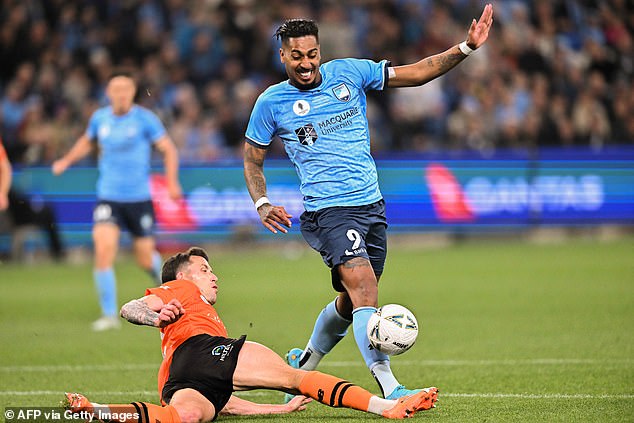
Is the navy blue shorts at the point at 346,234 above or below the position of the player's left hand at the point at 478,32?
below

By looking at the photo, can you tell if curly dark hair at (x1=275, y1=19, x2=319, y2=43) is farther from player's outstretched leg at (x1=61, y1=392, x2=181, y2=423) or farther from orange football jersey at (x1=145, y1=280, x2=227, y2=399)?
player's outstretched leg at (x1=61, y1=392, x2=181, y2=423)

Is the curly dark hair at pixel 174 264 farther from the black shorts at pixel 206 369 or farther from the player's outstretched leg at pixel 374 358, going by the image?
the player's outstretched leg at pixel 374 358

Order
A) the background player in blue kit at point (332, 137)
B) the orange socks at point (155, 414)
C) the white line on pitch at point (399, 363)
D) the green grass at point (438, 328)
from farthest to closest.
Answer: the white line on pitch at point (399, 363) < the green grass at point (438, 328) < the background player in blue kit at point (332, 137) < the orange socks at point (155, 414)

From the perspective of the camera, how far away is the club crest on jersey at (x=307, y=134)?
7488mm

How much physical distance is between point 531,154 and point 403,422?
13.5 meters

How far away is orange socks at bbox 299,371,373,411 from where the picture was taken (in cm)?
647

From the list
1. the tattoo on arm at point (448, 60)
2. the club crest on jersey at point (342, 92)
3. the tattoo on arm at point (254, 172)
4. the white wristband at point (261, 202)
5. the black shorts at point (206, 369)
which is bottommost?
the black shorts at point (206, 369)

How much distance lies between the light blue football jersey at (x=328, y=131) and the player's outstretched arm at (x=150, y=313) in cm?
144

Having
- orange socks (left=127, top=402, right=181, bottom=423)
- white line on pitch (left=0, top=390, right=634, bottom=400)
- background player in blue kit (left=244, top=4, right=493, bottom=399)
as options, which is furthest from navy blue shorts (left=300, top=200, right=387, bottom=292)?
orange socks (left=127, top=402, right=181, bottom=423)

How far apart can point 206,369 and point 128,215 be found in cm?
636

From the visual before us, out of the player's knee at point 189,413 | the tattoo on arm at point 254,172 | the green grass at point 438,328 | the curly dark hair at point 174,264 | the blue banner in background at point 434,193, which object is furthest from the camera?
the blue banner in background at point 434,193

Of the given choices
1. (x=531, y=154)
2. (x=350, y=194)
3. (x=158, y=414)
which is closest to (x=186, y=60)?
(x=531, y=154)

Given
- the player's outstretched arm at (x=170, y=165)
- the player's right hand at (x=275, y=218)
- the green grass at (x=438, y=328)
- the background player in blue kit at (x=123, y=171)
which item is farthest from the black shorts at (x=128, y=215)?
the player's right hand at (x=275, y=218)

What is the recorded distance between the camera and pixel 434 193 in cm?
1933
